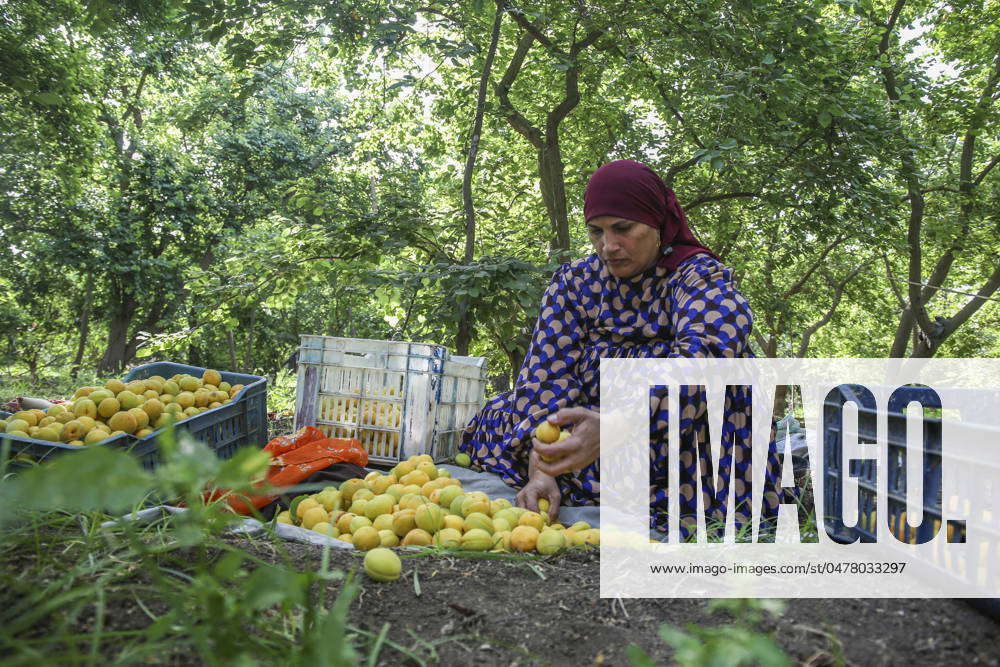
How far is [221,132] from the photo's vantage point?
14.9m

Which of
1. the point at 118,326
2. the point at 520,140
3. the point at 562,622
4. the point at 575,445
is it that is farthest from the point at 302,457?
the point at 118,326

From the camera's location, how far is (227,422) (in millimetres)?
2914

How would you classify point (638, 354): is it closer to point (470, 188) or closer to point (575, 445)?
point (575, 445)

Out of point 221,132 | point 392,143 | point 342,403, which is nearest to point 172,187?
point 221,132

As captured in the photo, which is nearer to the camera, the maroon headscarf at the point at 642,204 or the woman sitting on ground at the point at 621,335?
the woman sitting on ground at the point at 621,335

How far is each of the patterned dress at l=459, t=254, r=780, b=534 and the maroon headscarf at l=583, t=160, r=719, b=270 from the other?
98 mm

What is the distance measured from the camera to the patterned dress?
235cm

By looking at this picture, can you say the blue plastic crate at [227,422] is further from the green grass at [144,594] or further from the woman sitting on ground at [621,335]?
the green grass at [144,594]

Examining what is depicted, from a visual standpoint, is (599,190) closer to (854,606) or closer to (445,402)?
(445,402)

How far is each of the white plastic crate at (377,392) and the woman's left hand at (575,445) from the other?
→ 98 cm

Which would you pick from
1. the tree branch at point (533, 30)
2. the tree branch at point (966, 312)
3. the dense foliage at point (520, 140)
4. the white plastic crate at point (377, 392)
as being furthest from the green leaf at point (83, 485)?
the tree branch at point (966, 312)

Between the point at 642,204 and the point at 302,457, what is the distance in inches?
65.8

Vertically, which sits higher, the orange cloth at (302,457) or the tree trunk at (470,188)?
the tree trunk at (470,188)
